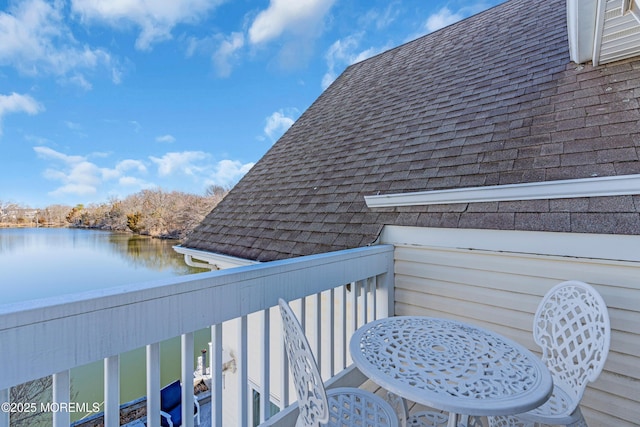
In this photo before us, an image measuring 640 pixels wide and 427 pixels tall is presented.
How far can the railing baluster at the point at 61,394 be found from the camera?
0.84m

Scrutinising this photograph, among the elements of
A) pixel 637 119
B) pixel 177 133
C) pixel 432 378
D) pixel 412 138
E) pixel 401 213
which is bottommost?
pixel 432 378

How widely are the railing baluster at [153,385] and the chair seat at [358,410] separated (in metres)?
0.69

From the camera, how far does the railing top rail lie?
771 millimetres

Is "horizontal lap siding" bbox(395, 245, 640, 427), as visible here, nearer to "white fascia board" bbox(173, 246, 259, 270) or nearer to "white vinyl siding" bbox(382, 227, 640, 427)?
"white vinyl siding" bbox(382, 227, 640, 427)

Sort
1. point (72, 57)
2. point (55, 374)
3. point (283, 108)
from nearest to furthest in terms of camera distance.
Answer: point (55, 374) → point (72, 57) → point (283, 108)

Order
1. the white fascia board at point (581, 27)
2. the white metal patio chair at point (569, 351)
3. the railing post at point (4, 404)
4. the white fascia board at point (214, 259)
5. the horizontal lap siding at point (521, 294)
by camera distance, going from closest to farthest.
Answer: the railing post at point (4, 404)
the white metal patio chair at point (569, 351)
the horizontal lap siding at point (521, 294)
the white fascia board at point (581, 27)
the white fascia board at point (214, 259)

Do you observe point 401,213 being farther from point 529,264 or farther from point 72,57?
point 72,57

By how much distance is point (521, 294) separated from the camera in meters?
2.14

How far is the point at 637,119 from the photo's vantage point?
233 cm

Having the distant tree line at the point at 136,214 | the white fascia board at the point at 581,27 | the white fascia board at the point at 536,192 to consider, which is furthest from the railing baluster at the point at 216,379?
the distant tree line at the point at 136,214

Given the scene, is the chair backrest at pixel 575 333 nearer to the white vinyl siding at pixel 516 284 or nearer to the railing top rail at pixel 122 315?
the white vinyl siding at pixel 516 284

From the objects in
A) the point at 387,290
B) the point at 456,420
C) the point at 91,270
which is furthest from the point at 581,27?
the point at 91,270

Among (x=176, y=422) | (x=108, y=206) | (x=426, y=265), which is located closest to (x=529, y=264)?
(x=426, y=265)

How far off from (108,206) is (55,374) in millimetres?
36824
